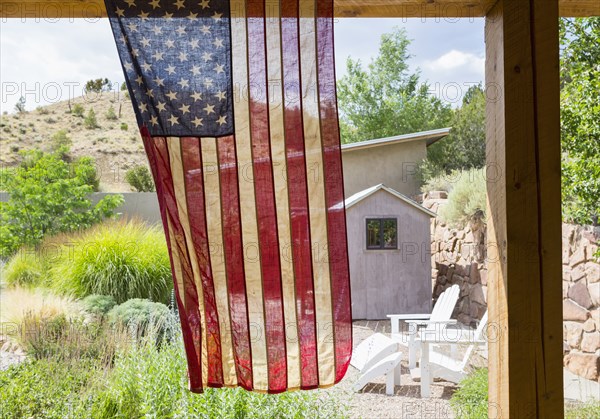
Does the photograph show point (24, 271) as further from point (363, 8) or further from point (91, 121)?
point (91, 121)

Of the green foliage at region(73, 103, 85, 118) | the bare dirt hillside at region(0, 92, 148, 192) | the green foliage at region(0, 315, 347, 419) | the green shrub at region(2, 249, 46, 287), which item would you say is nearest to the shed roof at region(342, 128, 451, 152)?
the green foliage at region(0, 315, 347, 419)

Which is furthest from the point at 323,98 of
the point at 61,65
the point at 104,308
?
the point at 61,65

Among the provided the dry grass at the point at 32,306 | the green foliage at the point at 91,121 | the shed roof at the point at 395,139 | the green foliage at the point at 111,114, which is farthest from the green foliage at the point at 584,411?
the green foliage at the point at 111,114

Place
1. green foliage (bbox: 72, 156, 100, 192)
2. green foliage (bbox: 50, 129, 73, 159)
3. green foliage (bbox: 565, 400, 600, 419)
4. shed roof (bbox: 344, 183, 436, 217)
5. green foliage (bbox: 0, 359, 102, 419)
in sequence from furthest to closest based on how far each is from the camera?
1. green foliage (bbox: 50, 129, 73, 159)
2. green foliage (bbox: 72, 156, 100, 192)
3. shed roof (bbox: 344, 183, 436, 217)
4. green foliage (bbox: 565, 400, 600, 419)
5. green foliage (bbox: 0, 359, 102, 419)

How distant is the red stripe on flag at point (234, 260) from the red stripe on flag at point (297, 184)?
0.14m

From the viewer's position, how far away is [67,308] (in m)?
3.13

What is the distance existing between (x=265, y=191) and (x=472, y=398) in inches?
71.3

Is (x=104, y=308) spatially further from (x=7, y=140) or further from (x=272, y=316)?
(x=7, y=140)

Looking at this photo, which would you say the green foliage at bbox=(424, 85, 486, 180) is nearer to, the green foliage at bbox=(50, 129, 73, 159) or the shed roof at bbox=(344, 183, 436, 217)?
the shed roof at bbox=(344, 183, 436, 217)

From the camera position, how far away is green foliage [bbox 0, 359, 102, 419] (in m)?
2.12

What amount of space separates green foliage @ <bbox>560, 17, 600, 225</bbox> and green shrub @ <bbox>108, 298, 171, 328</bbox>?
247 centimetres

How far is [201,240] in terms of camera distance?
1.26 meters

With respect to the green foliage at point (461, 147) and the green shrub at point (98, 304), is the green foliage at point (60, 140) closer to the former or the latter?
the green shrub at point (98, 304)

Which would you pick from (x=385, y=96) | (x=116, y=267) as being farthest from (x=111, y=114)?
(x=116, y=267)
